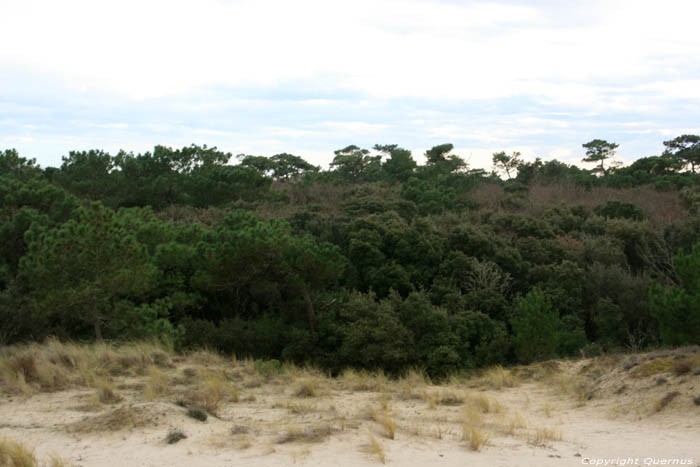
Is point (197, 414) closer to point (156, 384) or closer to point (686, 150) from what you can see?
point (156, 384)

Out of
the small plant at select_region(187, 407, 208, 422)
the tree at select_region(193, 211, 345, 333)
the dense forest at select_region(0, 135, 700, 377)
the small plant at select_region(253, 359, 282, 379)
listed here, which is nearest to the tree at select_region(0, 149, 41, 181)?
the dense forest at select_region(0, 135, 700, 377)

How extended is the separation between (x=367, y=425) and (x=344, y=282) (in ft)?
40.7

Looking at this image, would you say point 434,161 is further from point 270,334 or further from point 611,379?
point 611,379

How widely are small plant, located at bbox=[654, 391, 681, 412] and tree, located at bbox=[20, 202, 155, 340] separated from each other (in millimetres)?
10638

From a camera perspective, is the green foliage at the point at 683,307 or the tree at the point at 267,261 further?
the tree at the point at 267,261

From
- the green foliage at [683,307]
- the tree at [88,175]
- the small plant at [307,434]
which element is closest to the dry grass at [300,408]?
the small plant at [307,434]

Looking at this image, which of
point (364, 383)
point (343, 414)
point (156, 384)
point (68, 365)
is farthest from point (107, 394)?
point (364, 383)

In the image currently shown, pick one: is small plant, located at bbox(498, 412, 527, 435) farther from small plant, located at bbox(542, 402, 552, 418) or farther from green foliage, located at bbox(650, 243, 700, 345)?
green foliage, located at bbox(650, 243, 700, 345)

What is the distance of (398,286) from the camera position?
1973 centimetres

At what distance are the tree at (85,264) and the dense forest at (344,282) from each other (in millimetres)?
33

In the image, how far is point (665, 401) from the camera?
9.66 m

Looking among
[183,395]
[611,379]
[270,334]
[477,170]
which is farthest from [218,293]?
[477,170]

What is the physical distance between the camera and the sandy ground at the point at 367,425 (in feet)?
22.5

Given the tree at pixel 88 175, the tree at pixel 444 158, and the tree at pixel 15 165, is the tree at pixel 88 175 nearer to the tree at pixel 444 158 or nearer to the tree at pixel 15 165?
the tree at pixel 15 165
